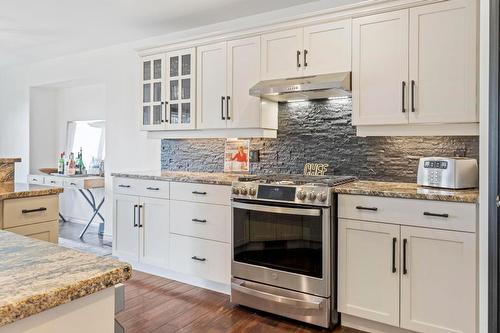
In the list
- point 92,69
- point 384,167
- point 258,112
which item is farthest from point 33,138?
point 384,167

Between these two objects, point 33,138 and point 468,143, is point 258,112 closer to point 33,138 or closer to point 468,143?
point 468,143

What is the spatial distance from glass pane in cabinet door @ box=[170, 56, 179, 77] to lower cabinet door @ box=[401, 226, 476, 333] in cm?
258

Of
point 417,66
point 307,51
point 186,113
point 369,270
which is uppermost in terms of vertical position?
point 307,51

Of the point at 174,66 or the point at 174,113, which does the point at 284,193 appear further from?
the point at 174,66

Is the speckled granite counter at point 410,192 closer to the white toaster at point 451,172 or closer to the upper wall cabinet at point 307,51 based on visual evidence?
the white toaster at point 451,172

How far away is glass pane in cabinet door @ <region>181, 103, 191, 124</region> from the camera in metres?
3.76

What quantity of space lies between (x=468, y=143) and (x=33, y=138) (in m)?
6.00

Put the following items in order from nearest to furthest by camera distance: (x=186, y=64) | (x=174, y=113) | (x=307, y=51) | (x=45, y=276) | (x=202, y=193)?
1. (x=45, y=276)
2. (x=307, y=51)
3. (x=202, y=193)
4. (x=186, y=64)
5. (x=174, y=113)

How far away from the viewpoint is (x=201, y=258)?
10.7ft

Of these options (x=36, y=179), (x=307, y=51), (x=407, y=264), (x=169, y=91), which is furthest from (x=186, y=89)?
(x=36, y=179)

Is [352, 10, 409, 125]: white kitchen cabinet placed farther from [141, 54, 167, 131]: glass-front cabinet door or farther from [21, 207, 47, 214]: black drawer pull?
[21, 207, 47, 214]: black drawer pull

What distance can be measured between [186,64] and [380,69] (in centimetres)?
186

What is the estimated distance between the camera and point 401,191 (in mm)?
2449

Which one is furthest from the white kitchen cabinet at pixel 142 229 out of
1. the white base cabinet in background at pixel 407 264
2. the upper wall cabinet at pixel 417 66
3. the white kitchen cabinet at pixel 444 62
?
the white kitchen cabinet at pixel 444 62
